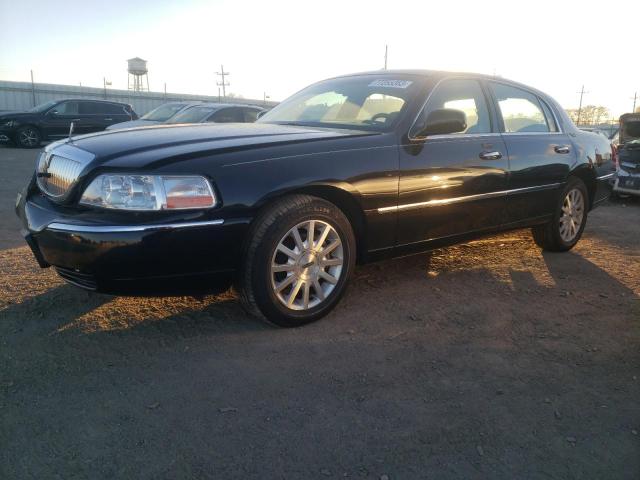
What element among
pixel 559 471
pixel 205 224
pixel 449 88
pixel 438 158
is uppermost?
pixel 449 88

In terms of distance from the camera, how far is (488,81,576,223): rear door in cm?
431

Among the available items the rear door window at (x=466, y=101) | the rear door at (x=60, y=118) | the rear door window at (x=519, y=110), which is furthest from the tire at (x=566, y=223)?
the rear door at (x=60, y=118)

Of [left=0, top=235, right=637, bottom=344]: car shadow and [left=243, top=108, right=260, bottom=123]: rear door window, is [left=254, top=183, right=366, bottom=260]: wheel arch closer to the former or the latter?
[left=0, top=235, right=637, bottom=344]: car shadow

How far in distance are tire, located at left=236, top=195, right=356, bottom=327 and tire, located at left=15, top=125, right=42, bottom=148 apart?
608 inches

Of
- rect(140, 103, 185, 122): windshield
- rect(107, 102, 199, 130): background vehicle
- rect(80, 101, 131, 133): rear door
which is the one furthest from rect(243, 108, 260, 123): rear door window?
rect(80, 101, 131, 133): rear door

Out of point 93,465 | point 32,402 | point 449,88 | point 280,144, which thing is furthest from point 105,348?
→ point 449,88

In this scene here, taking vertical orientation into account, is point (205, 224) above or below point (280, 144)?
below

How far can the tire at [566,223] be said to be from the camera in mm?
4934

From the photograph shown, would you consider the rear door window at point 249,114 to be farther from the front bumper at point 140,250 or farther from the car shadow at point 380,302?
the front bumper at point 140,250

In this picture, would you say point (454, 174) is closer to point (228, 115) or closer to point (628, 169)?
point (628, 169)

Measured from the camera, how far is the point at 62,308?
3.32 m

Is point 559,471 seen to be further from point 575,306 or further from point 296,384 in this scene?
point 575,306

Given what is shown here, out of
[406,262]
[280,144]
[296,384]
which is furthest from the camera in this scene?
[406,262]

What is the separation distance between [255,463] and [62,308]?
197cm
